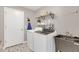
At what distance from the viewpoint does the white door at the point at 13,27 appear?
1.36 meters

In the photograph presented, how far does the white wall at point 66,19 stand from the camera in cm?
138

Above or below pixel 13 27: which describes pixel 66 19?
above

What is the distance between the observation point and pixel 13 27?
1422 millimetres

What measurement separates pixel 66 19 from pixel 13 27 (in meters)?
0.94

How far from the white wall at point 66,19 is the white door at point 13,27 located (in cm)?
36

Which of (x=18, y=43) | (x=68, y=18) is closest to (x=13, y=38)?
(x=18, y=43)

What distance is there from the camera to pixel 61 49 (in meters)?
→ 1.56

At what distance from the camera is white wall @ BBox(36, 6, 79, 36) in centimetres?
138

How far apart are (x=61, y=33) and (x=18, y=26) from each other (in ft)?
2.59

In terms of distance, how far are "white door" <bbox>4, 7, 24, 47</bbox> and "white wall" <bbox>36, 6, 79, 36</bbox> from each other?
357mm

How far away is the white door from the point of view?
4.48 feet

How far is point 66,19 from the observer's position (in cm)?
142
